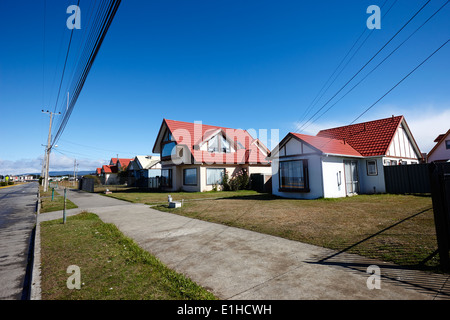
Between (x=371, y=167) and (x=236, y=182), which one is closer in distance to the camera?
(x=371, y=167)

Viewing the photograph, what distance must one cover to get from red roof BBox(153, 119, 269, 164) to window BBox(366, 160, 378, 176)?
37.1 ft

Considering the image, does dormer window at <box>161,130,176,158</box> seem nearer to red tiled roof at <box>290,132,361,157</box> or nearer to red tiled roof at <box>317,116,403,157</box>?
red tiled roof at <box>290,132,361,157</box>

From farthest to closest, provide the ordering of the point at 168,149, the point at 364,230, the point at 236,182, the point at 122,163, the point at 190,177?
the point at 122,163
the point at 168,149
the point at 190,177
the point at 236,182
the point at 364,230

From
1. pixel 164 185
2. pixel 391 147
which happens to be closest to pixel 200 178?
pixel 164 185

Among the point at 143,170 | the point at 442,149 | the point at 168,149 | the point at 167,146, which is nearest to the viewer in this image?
the point at 168,149

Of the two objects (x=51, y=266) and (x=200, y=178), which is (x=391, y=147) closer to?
(x=200, y=178)

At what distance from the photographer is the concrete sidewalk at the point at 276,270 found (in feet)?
10.9

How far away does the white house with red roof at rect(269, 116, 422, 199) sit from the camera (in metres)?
14.6

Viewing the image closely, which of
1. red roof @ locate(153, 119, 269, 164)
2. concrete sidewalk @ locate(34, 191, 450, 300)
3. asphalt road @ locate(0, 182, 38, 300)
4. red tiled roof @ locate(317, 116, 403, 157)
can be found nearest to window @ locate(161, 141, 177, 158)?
red roof @ locate(153, 119, 269, 164)

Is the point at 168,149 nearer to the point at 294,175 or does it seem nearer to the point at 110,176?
the point at 294,175

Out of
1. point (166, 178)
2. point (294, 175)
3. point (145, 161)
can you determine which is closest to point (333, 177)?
point (294, 175)

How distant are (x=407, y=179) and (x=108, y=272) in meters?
19.3

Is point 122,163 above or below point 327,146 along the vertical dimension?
above

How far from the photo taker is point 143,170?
40.3m
